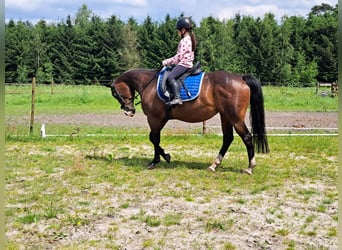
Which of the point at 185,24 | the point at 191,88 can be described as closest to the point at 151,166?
the point at 191,88

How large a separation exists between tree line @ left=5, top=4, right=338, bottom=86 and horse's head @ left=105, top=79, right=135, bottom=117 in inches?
1228

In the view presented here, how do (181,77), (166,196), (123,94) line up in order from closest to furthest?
(166,196), (181,77), (123,94)

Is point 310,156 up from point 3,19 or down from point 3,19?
down

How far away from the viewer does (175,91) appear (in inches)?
243

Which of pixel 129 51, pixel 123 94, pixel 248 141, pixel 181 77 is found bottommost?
pixel 248 141

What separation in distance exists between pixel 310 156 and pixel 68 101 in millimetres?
16711

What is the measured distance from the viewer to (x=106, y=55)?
4084 cm

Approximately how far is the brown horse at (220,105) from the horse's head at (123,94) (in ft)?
0.21

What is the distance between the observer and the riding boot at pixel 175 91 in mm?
6184

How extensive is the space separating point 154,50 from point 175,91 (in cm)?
3614

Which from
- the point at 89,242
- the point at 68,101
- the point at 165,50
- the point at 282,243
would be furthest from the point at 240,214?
the point at 165,50

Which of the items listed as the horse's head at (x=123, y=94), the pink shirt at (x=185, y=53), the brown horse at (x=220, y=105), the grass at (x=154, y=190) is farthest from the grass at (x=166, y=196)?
the pink shirt at (x=185, y=53)

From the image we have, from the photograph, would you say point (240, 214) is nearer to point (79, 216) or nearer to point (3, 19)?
point (79, 216)

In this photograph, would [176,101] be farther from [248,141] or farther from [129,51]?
[129,51]
